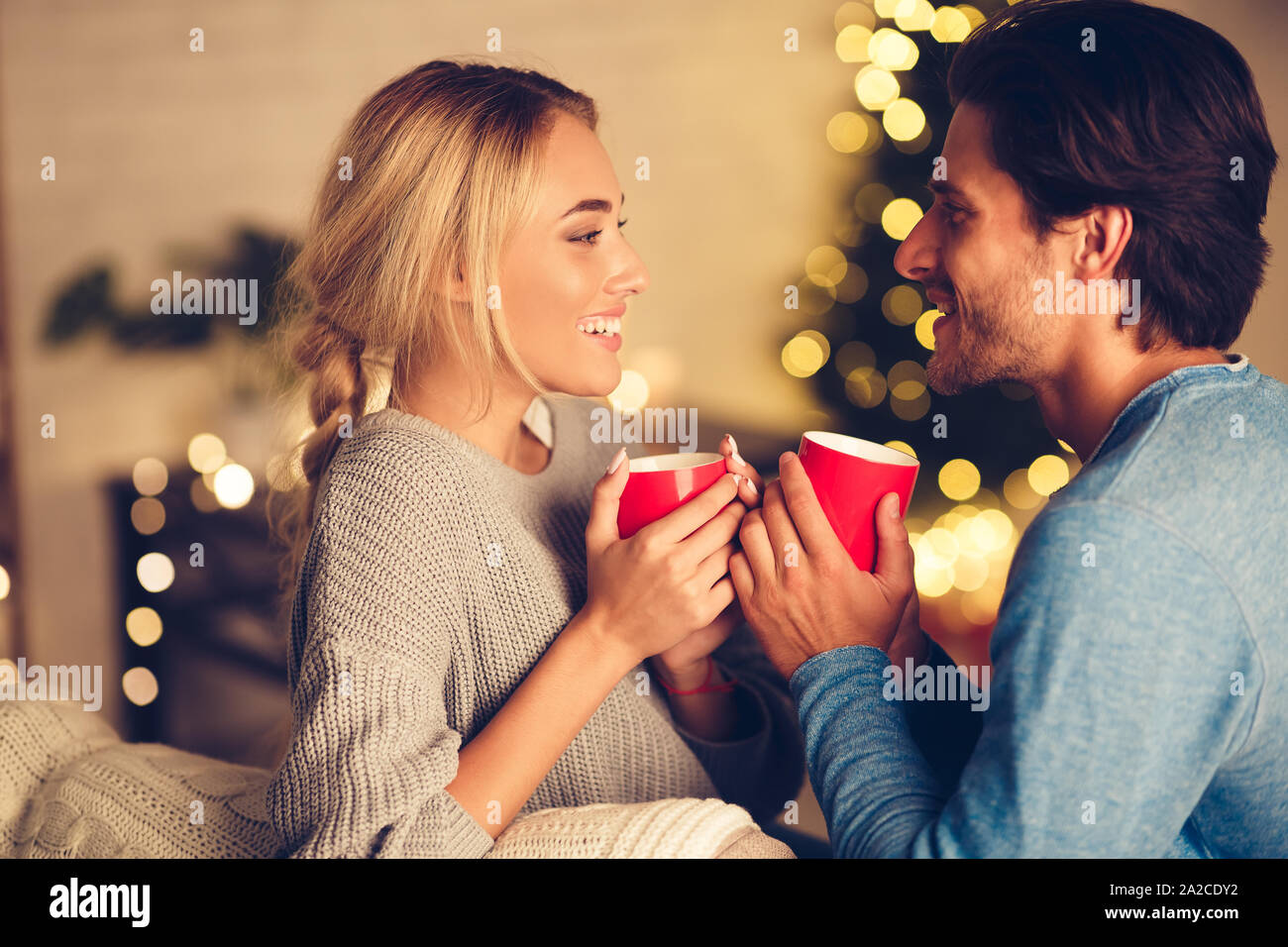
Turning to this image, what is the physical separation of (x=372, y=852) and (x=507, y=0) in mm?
2722

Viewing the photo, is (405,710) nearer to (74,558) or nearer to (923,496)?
(923,496)

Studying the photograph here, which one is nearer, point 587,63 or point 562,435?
point 562,435

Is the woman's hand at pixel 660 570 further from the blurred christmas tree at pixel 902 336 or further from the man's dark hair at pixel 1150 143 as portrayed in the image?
the blurred christmas tree at pixel 902 336

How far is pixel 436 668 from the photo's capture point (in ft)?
3.28

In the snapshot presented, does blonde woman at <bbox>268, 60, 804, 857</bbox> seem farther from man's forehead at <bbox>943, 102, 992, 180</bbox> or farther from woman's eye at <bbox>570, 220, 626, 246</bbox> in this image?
man's forehead at <bbox>943, 102, 992, 180</bbox>

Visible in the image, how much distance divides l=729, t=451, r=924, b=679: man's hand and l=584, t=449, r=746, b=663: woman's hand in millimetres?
35

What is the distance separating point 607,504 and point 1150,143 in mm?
682

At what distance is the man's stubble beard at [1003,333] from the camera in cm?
101

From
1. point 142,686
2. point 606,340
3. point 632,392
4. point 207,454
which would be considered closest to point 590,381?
point 606,340

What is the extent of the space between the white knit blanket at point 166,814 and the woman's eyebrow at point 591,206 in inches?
29.2

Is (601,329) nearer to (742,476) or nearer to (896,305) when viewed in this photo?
(742,476)

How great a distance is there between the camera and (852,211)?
2.09 metres

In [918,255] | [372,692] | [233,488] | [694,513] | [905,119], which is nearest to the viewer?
[372,692]
